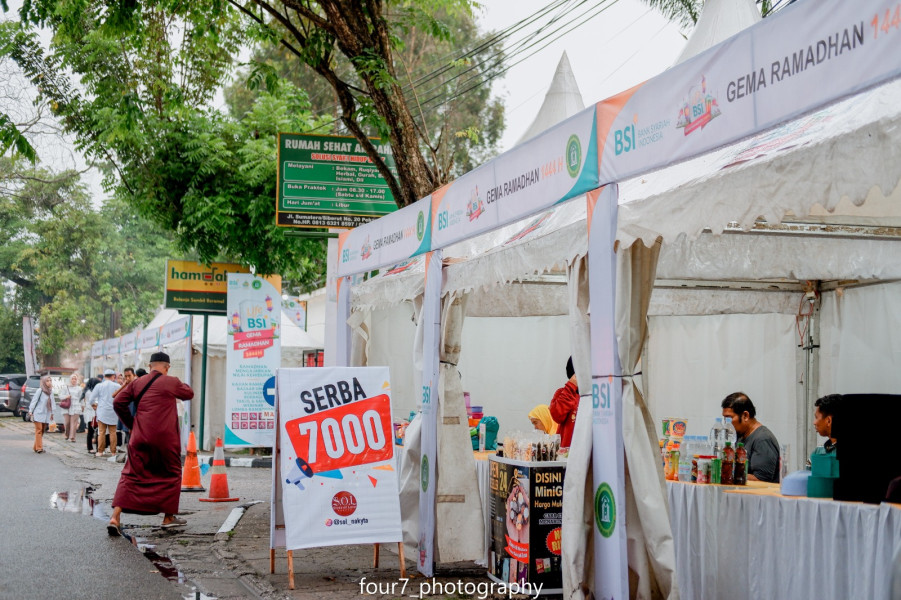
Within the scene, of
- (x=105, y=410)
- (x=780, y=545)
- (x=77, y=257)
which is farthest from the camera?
(x=77, y=257)

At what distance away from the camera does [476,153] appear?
1366 inches

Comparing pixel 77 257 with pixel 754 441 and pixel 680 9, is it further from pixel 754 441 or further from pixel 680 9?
pixel 754 441

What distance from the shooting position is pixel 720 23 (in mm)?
9195

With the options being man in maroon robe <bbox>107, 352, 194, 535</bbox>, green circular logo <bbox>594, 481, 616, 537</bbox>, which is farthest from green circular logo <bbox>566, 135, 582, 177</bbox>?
man in maroon robe <bbox>107, 352, 194, 535</bbox>

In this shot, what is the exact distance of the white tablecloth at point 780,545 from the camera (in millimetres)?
5109

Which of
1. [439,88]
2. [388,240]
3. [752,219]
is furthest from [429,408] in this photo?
[439,88]

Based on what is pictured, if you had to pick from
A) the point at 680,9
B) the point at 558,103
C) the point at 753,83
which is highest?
the point at 680,9

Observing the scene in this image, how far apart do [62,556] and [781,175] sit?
7249 millimetres

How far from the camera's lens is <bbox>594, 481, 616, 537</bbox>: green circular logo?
A: 5.60m

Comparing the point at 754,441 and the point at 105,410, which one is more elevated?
the point at 754,441

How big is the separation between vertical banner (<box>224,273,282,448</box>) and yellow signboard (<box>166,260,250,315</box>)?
72 centimetres

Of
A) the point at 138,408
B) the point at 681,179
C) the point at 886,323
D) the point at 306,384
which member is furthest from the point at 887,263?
the point at 138,408

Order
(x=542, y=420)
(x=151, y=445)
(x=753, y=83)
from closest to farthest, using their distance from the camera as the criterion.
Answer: (x=753, y=83) < (x=151, y=445) < (x=542, y=420)

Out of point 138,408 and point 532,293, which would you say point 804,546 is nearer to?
point 532,293
